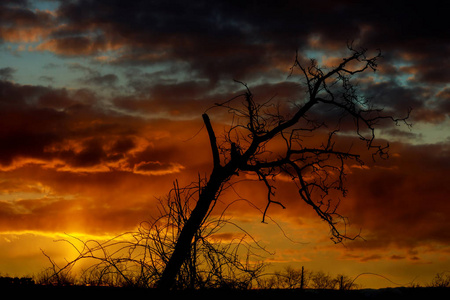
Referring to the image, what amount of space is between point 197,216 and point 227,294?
6.15 feet

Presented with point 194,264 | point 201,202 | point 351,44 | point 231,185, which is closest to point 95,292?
point 194,264

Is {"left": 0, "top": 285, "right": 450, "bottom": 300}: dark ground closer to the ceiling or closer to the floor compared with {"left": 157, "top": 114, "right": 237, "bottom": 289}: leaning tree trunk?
closer to the floor

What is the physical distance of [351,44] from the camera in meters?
13.6

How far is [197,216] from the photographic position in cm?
1159

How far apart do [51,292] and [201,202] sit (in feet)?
11.7

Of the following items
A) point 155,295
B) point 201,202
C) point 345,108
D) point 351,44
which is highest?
point 351,44

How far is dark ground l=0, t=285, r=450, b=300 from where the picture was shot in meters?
10.3

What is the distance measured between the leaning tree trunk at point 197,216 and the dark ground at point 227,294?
443mm

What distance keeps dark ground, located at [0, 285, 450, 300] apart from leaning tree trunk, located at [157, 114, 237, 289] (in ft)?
1.45

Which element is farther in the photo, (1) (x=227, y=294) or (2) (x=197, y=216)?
(2) (x=197, y=216)

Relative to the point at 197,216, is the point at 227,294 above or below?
below

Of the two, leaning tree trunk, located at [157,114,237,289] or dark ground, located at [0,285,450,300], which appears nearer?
dark ground, located at [0,285,450,300]

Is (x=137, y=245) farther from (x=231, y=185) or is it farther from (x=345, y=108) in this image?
(x=345, y=108)

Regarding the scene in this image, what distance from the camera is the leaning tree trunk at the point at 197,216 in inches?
427
